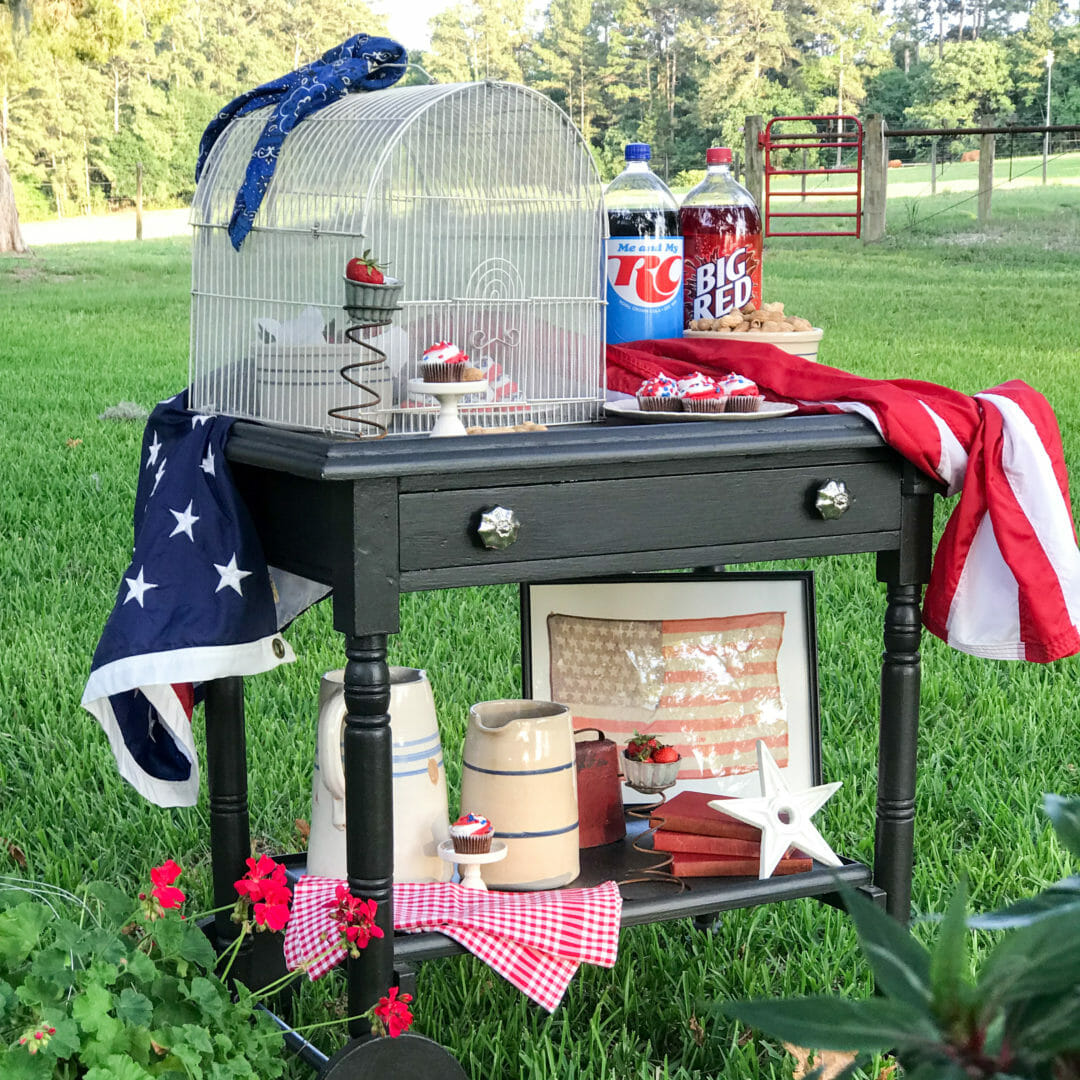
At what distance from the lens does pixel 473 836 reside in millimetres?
2055

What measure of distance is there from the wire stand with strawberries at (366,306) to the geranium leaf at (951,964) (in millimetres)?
1507

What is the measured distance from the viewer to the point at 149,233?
28719 millimetres

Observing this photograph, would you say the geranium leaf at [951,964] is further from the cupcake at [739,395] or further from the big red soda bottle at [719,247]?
the big red soda bottle at [719,247]

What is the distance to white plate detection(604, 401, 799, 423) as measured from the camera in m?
1.94

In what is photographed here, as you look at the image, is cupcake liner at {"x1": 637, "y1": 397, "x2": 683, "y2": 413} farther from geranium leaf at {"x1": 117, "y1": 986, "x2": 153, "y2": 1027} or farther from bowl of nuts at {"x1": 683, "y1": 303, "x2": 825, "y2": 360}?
geranium leaf at {"x1": 117, "y1": 986, "x2": 153, "y2": 1027}

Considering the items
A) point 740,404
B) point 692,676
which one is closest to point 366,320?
point 740,404

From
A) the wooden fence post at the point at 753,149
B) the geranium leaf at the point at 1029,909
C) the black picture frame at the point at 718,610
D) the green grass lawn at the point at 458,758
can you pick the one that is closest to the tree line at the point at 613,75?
the wooden fence post at the point at 753,149

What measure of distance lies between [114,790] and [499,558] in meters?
1.58

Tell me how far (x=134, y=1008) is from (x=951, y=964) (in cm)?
157

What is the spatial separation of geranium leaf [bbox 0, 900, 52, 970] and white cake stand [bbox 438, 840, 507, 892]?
1.88ft

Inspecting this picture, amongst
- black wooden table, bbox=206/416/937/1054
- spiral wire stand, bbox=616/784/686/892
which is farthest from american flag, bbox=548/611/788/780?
black wooden table, bbox=206/416/937/1054

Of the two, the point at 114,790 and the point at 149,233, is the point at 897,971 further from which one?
the point at 149,233

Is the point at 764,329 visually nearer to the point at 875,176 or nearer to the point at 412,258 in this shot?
the point at 412,258

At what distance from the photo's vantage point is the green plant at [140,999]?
5.29 ft
